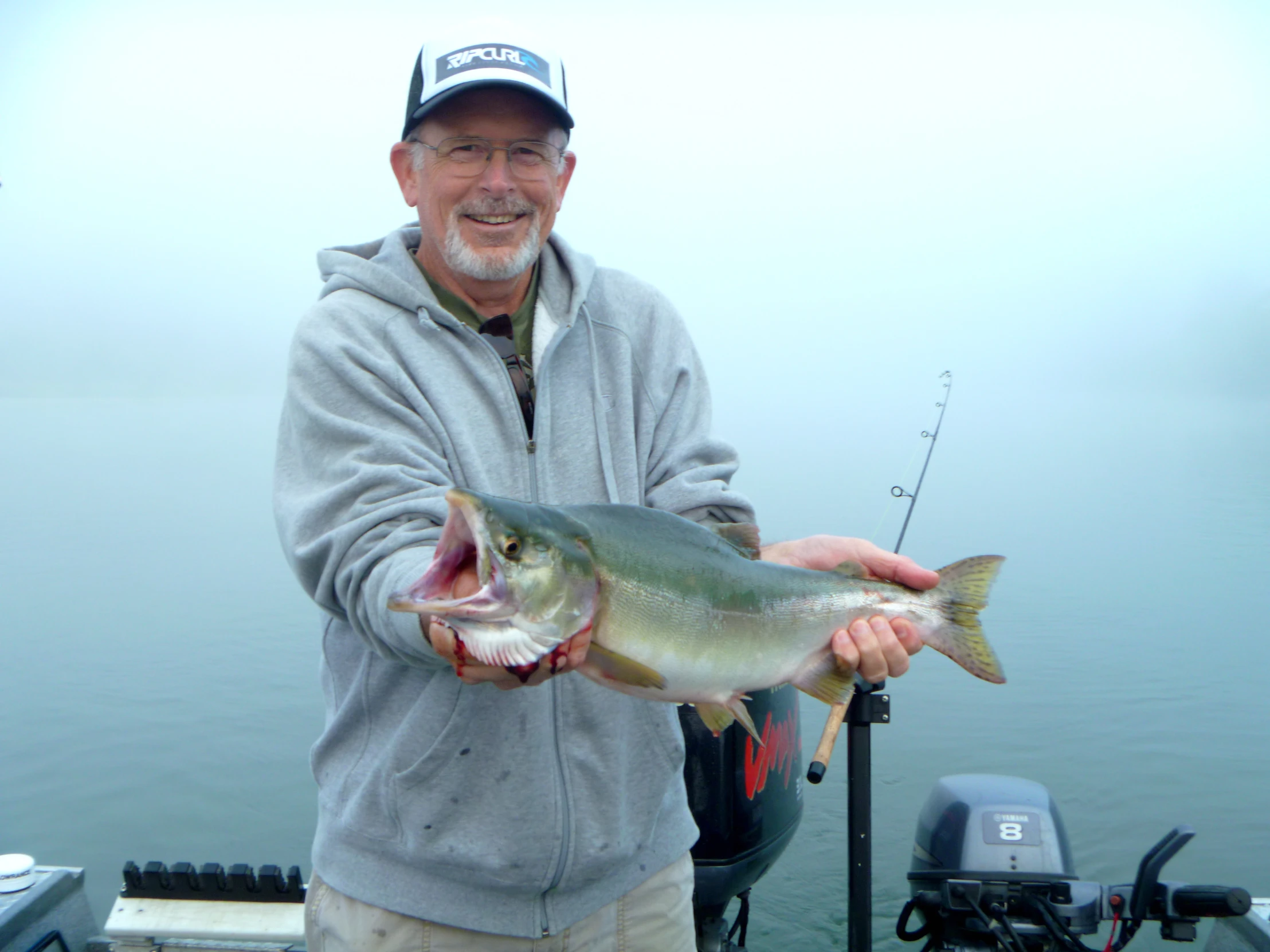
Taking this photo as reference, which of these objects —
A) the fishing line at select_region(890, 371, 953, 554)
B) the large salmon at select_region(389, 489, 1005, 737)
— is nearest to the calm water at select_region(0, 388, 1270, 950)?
the fishing line at select_region(890, 371, 953, 554)

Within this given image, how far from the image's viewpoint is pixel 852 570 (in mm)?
2385

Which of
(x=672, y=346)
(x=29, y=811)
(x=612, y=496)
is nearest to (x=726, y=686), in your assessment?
(x=612, y=496)

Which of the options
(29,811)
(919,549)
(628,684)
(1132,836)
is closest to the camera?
(628,684)

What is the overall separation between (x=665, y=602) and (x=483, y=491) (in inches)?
18.2

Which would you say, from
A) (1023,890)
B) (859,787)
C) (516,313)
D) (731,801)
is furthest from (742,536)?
(1023,890)

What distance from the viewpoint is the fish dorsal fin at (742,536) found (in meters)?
2.30

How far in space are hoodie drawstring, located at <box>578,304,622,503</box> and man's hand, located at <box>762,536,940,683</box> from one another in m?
0.45

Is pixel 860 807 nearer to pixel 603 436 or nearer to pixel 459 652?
pixel 603 436

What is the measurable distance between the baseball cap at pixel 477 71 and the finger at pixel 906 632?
57.5 inches

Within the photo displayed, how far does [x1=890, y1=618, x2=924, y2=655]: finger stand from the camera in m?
2.38

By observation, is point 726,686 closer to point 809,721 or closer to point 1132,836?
point 809,721

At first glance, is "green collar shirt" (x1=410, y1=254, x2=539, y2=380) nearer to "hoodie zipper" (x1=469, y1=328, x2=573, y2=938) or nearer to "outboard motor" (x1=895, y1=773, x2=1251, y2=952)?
"hoodie zipper" (x1=469, y1=328, x2=573, y2=938)

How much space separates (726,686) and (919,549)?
10.9 meters

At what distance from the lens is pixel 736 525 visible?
7.64ft
